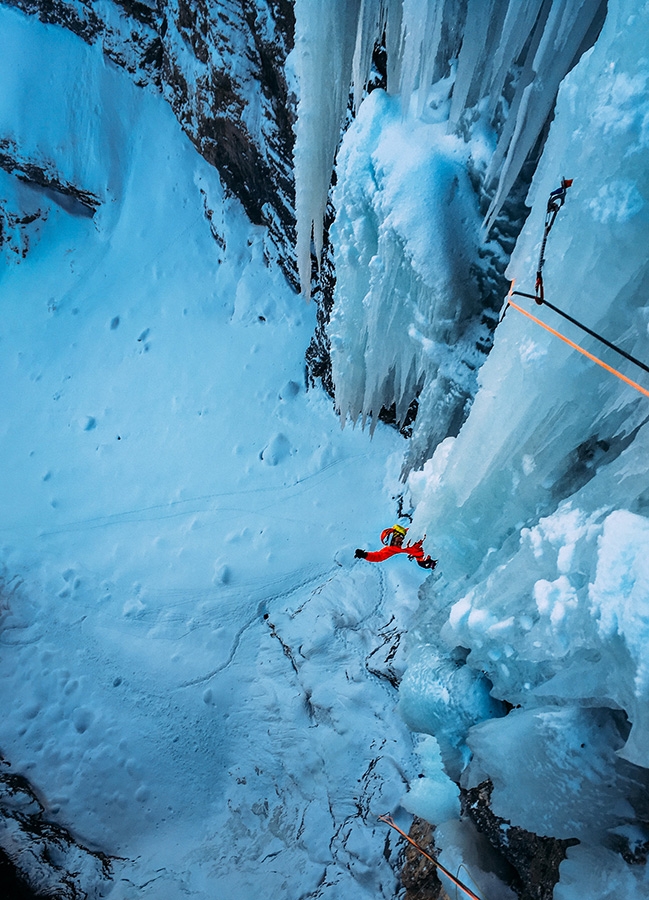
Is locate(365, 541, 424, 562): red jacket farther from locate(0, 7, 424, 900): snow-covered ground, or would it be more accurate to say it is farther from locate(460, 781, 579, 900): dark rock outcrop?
locate(460, 781, 579, 900): dark rock outcrop

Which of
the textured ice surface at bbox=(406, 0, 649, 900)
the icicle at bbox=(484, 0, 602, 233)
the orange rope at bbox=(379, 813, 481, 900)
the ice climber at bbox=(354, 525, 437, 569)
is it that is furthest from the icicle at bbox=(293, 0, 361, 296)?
the orange rope at bbox=(379, 813, 481, 900)

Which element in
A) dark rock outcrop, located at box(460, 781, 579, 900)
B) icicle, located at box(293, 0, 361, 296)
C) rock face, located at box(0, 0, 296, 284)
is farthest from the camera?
rock face, located at box(0, 0, 296, 284)

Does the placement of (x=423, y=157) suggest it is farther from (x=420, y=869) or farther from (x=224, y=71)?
(x=420, y=869)

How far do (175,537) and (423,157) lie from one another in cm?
559

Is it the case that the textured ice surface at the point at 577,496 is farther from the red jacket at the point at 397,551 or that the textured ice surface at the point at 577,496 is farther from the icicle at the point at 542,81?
the red jacket at the point at 397,551

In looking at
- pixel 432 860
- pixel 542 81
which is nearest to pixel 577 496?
pixel 542 81

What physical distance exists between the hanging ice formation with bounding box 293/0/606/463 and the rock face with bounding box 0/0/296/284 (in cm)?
326

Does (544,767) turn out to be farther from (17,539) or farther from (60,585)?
(17,539)

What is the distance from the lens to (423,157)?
314 centimetres

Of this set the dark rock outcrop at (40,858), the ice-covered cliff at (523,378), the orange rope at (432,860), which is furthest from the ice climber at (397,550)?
the dark rock outcrop at (40,858)

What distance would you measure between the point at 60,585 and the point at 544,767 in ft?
Result: 21.4

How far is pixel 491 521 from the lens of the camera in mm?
3111

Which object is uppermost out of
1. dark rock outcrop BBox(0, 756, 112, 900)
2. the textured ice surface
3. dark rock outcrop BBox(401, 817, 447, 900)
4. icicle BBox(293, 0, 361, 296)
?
icicle BBox(293, 0, 361, 296)

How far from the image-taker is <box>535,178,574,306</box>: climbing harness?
79.8 inches
